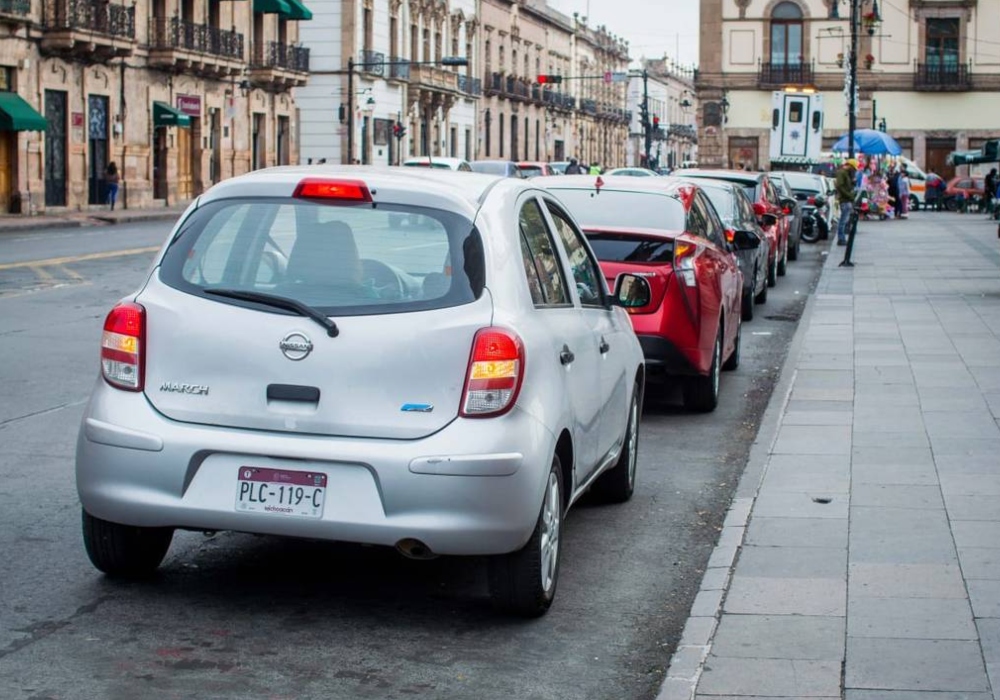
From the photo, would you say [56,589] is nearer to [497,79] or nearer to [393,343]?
[393,343]

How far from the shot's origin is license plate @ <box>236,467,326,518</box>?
5.48 metres

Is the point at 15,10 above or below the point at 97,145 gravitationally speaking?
above

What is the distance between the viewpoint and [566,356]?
6219 millimetres

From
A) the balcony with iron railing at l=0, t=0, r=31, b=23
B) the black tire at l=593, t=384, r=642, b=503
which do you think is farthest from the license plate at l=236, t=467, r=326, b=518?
the balcony with iron railing at l=0, t=0, r=31, b=23

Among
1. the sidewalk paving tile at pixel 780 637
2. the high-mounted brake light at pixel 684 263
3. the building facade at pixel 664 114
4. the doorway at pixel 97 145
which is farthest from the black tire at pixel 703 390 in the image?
the building facade at pixel 664 114

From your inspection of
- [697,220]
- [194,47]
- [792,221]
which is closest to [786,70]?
[194,47]

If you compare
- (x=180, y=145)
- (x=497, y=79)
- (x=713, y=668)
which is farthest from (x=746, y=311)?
(x=497, y=79)

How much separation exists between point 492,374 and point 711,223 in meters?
7.32

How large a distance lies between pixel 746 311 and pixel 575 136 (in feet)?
317

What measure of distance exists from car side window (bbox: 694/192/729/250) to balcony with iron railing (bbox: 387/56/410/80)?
192ft

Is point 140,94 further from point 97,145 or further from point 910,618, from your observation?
point 910,618

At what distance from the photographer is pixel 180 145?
173 ft

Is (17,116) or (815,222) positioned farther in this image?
(17,116)

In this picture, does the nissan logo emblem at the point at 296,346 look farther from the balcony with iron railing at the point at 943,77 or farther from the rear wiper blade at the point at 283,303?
the balcony with iron railing at the point at 943,77
